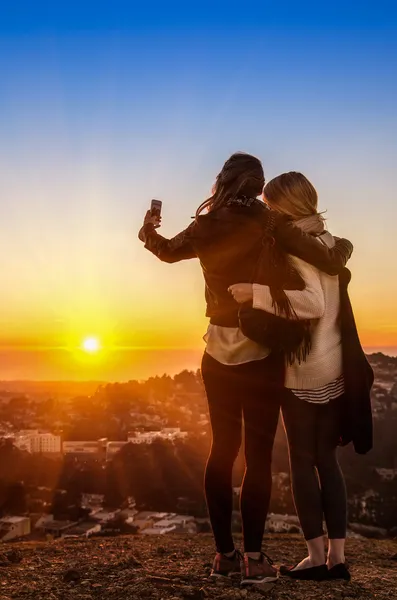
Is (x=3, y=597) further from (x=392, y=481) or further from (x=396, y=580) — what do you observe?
(x=392, y=481)

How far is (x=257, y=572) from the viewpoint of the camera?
10.1 feet

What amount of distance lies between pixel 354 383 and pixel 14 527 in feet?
42.2

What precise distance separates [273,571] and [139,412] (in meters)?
25.3

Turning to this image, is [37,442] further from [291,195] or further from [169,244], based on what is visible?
[291,195]

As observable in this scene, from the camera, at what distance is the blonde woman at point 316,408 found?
314 centimetres

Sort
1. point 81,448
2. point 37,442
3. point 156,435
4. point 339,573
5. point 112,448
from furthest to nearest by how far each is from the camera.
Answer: point 156,435 → point 37,442 → point 81,448 → point 112,448 → point 339,573

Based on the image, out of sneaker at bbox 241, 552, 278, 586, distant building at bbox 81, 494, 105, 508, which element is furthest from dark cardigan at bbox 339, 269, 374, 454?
distant building at bbox 81, 494, 105, 508

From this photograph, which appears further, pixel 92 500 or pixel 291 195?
pixel 92 500

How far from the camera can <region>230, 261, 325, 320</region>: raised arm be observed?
2957 mm

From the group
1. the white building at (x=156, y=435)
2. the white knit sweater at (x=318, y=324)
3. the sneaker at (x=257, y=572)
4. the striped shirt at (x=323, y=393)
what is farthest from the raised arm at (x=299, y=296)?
the white building at (x=156, y=435)

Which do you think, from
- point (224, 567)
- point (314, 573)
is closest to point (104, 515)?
point (224, 567)

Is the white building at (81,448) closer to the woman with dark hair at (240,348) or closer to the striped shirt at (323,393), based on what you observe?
the woman with dark hair at (240,348)

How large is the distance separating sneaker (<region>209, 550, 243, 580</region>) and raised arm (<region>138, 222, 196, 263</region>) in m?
1.55

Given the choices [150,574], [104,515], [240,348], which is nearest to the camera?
[240,348]
